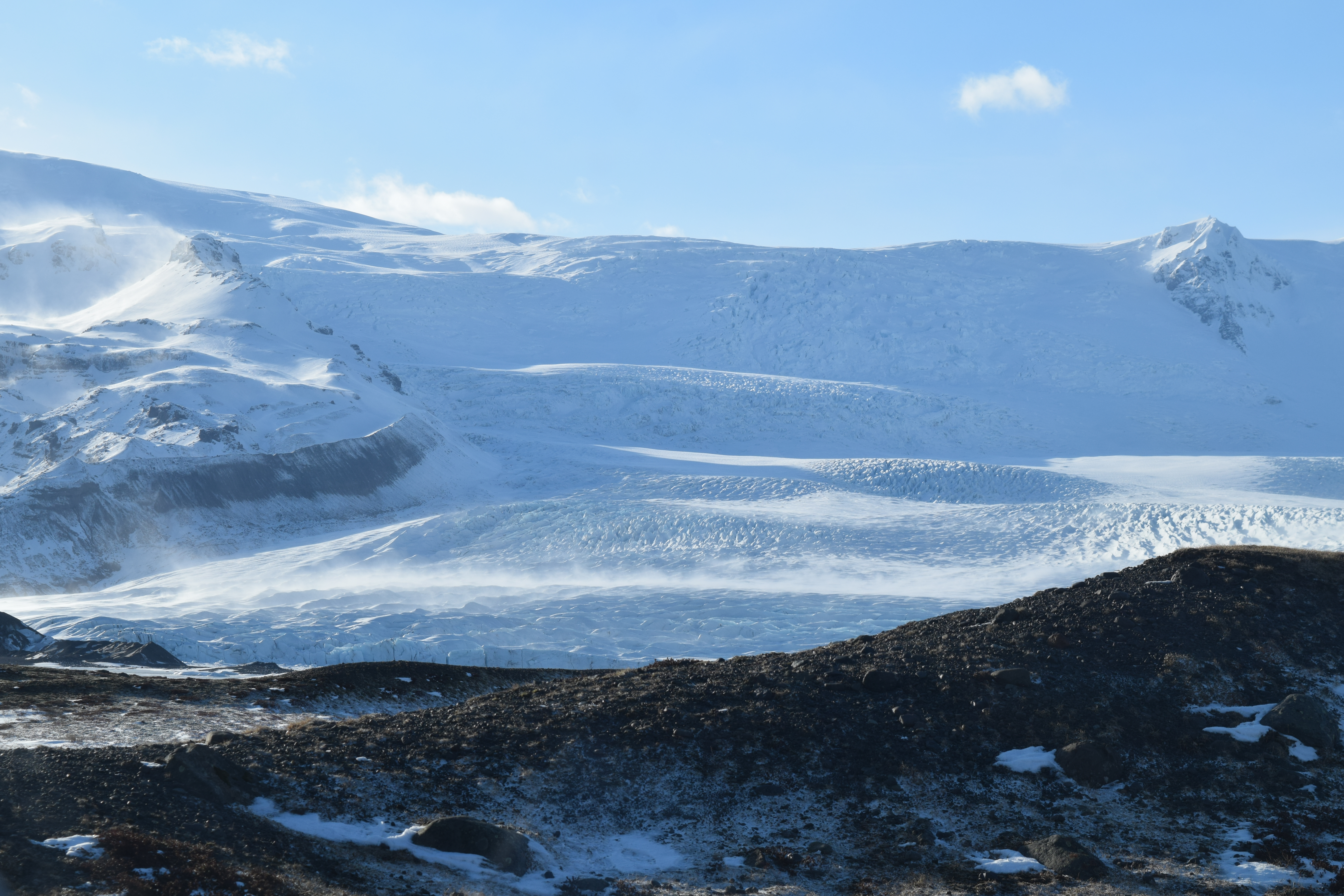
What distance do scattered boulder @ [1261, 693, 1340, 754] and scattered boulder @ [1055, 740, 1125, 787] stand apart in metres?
2.56

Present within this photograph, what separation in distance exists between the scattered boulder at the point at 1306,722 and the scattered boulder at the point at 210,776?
13264mm

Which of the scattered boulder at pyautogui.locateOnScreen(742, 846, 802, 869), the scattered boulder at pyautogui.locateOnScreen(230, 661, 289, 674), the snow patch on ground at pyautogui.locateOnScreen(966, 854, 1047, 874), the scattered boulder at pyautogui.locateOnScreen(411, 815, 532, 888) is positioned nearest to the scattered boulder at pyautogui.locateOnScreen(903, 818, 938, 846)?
the snow patch on ground at pyautogui.locateOnScreen(966, 854, 1047, 874)

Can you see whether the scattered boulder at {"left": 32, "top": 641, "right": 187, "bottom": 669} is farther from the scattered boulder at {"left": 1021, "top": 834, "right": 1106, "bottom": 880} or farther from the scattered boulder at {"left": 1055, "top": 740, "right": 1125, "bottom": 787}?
the scattered boulder at {"left": 1021, "top": 834, "right": 1106, "bottom": 880}

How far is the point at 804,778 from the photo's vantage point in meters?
12.3

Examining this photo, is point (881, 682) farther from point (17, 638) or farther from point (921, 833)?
point (17, 638)

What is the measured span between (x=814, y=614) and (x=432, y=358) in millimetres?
46732

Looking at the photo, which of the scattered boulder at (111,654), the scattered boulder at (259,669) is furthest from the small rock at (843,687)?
the scattered boulder at (111,654)

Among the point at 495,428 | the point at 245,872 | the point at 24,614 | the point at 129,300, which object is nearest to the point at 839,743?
the point at 245,872

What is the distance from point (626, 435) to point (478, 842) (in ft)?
161

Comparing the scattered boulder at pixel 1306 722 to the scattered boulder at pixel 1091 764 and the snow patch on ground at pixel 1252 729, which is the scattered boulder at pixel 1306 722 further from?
the scattered boulder at pixel 1091 764

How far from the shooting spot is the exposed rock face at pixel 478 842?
32.6 feet

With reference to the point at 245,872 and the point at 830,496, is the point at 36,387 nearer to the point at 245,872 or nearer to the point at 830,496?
the point at 830,496

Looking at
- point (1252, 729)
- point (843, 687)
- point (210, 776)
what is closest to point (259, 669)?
point (210, 776)

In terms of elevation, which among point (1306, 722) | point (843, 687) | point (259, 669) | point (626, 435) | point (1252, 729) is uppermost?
point (626, 435)
